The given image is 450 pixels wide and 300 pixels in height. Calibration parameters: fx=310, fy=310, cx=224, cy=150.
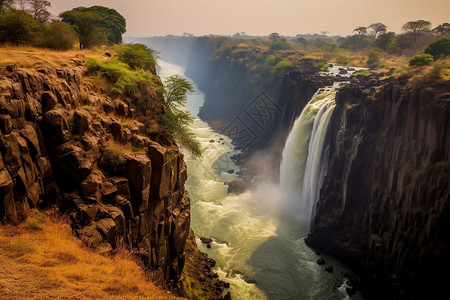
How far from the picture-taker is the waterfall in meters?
40.3

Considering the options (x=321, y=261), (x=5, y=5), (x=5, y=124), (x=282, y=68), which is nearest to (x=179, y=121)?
(x=5, y=124)

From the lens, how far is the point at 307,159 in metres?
43.7

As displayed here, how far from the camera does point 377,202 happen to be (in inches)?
1228

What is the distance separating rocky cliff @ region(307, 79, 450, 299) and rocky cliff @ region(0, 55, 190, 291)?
2006cm

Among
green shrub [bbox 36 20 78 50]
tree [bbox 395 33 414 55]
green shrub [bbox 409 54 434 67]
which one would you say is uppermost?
tree [bbox 395 33 414 55]

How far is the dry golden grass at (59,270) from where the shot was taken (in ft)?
36.5

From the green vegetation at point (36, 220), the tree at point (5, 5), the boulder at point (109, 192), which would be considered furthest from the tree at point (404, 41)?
the green vegetation at point (36, 220)

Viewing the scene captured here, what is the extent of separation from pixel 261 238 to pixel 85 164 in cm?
2699

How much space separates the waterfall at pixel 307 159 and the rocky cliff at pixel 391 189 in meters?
2.07

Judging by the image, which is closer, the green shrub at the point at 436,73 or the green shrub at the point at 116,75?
the green shrub at the point at 116,75

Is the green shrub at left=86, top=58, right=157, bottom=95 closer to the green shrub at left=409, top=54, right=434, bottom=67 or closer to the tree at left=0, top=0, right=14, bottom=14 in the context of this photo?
the tree at left=0, top=0, right=14, bottom=14

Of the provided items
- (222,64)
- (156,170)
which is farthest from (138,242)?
(222,64)

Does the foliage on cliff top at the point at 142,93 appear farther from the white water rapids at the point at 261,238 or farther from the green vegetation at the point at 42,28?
the white water rapids at the point at 261,238

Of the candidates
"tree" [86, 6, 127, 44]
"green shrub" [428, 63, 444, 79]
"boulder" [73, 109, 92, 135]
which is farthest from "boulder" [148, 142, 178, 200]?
"tree" [86, 6, 127, 44]
